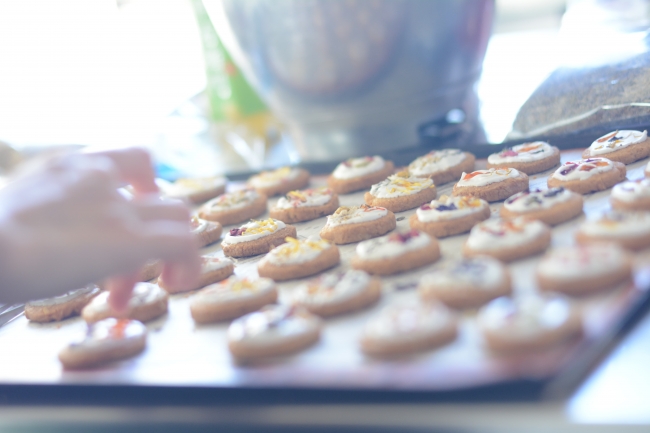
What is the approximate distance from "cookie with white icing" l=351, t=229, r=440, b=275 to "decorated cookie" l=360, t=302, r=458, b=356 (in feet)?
1.16

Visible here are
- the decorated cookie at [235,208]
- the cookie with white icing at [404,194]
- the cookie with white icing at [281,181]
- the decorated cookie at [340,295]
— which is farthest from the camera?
the cookie with white icing at [281,181]

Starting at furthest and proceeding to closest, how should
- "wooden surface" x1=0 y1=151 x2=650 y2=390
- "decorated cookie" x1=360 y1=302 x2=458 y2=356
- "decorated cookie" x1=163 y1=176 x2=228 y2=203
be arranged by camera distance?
1. "decorated cookie" x1=163 y1=176 x2=228 y2=203
2. "decorated cookie" x1=360 y1=302 x2=458 y2=356
3. "wooden surface" x1=0 y1=151 x2=650 y2=390

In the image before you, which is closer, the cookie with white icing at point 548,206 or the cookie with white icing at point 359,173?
the cookie with white icing at point 548,206

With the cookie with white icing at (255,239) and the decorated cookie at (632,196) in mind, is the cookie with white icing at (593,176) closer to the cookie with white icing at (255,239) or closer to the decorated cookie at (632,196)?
the decorated cookie at (632,196)

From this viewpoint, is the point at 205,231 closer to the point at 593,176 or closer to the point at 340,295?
the point at 340,295

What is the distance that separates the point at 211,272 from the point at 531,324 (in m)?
0.97

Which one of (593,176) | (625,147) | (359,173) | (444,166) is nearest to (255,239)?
(359,173)

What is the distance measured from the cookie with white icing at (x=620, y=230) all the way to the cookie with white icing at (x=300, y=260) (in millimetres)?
619

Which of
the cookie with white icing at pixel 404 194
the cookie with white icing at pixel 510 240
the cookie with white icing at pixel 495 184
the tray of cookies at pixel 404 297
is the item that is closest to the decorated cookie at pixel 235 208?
the tray of cookies at pixel 404 297

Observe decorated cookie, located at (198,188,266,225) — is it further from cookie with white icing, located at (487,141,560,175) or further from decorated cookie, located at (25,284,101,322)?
cookie with white icing, located at (487,141,560,175)

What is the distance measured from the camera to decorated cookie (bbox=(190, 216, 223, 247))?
2.17 metres

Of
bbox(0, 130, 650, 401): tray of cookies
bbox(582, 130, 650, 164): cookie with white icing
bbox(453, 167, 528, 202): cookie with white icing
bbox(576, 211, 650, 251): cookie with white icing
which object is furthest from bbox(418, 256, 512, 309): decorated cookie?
bbox(582, 130, 650, 164): cookie with white icing

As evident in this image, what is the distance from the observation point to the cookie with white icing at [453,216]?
1776mm

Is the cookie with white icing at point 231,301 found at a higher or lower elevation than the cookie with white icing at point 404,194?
lower
